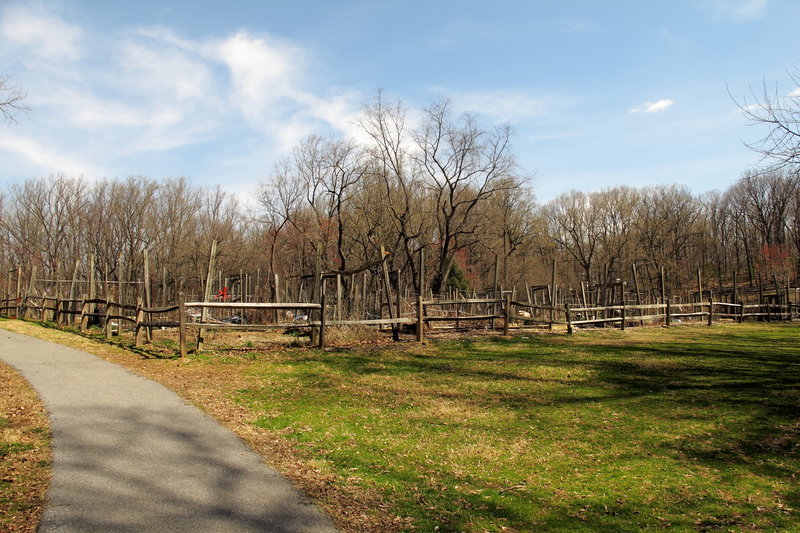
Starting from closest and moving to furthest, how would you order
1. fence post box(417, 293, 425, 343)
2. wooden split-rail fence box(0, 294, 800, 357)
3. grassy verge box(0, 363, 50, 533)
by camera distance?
grassy verge box(0, 363, 50, 533)
wooden split-rail fence box(0, 294, 800, 357)
fence post box(417, 293, 425, 343)

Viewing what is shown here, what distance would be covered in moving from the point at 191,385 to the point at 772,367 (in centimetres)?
1320

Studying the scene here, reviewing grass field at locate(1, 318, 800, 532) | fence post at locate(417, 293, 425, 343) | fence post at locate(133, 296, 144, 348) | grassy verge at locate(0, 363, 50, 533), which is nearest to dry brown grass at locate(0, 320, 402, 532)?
grass field at locate(1, 318, 800, 532)

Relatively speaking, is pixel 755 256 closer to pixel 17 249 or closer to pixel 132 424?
pixel 132 424

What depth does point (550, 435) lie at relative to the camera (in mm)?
7133

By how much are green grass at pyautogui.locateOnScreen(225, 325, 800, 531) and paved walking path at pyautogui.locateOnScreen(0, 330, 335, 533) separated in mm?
819

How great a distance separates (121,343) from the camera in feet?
48.2

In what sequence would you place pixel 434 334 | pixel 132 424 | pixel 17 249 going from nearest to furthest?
pixel 132 424 < pixel 434 334 < pixel 17 249

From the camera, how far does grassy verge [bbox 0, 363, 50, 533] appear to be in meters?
4.00

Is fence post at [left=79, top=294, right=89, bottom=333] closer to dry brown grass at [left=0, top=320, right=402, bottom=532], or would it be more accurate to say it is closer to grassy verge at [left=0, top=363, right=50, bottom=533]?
dry brown grass at [left=0, top=320, right=402, bottom=532]

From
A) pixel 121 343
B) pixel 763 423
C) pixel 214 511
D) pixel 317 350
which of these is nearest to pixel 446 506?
pixel 214 511

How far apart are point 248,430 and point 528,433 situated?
12.5ft

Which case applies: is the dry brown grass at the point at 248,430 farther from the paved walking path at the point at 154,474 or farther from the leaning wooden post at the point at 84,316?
the leaning wooden post at the point at 84,316

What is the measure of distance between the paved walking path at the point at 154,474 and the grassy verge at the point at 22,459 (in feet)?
0.36

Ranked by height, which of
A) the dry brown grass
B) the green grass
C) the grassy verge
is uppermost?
the grassy verge
